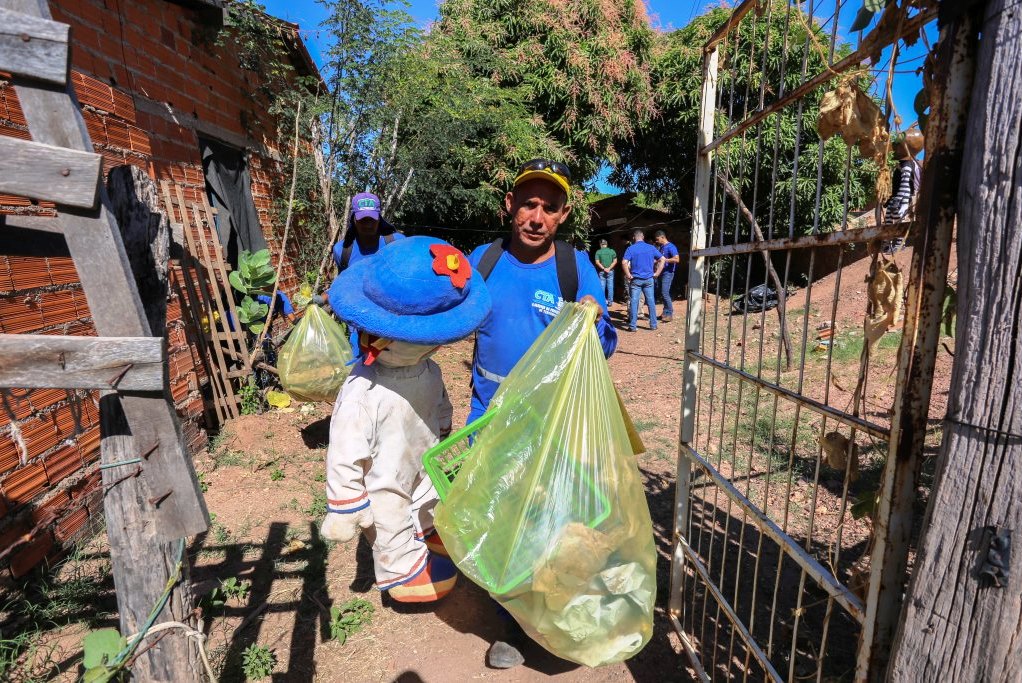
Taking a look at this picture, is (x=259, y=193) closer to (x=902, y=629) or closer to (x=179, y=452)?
(x=179, y=452)

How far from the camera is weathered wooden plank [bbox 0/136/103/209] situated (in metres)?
1.02

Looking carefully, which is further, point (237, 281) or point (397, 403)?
point (237, 281)

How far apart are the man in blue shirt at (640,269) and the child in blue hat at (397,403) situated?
23.7 ft

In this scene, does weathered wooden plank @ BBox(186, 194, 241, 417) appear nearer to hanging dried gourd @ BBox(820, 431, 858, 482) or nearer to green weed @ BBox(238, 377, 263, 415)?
green weed @ BBox(238, 377, 263, 415)

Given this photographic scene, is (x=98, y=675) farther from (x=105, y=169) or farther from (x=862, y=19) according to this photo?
(x=105, y=169)

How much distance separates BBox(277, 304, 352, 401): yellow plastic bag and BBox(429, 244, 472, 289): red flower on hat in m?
2.15

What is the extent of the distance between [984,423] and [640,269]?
8384 millimetres

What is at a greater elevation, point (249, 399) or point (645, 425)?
point (249, 399)

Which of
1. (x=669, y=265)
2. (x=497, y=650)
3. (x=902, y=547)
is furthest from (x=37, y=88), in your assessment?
(x=669, y=265)

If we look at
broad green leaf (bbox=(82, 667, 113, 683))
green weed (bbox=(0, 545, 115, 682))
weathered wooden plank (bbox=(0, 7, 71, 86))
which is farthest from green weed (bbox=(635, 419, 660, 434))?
weathered wooden plank (bbox=(0, 7, 71, 86))

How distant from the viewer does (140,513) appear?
1344mm

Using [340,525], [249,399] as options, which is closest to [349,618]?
[340,525]

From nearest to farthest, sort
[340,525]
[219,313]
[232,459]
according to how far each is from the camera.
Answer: [340,525] → [232,459] → [219,313]

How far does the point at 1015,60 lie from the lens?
74cm
